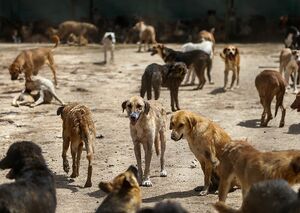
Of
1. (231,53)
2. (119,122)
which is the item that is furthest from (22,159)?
(231,53)

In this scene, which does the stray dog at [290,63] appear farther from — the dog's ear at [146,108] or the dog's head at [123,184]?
the dog's head at [123,184]

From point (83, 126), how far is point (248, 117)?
563 cm

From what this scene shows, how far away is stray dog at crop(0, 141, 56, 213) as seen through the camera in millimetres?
6602

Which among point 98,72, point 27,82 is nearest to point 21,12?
point 98,72

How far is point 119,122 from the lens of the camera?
14.1 metres

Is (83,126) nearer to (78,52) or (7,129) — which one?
(7,129)

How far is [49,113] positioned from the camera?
15227 millimetres

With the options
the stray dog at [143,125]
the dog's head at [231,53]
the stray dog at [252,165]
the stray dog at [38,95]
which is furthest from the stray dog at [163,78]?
the stray dog at [252,165]

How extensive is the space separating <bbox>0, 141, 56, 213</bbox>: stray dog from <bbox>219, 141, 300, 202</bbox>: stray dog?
6.70ft

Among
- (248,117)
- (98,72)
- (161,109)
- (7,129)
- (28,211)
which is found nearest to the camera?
(28,211)

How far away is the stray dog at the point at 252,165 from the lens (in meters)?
7.45

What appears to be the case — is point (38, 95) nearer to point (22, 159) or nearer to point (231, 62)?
point (231, 62)

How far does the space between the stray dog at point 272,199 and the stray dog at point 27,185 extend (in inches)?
78.9

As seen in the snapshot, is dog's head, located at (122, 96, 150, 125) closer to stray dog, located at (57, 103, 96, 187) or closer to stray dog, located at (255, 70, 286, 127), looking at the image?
stray dog, located at (57, 103, 96, 187)
